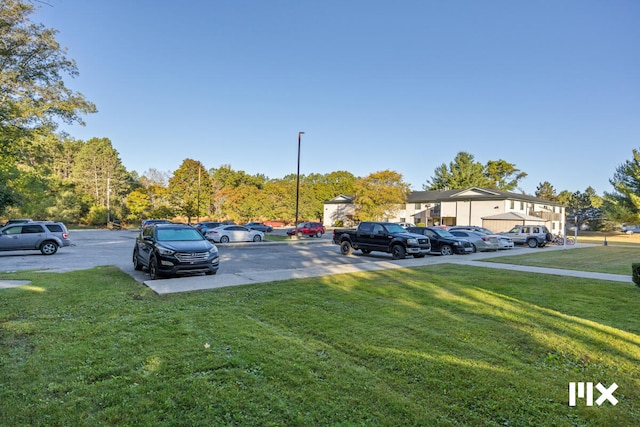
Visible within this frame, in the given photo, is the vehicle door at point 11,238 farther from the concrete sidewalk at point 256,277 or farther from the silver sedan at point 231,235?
the silver sedan at point 231,235

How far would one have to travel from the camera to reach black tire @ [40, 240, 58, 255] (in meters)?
17.3

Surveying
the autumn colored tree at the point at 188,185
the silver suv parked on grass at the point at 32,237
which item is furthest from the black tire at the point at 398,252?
the autumn colored tree at the point at 188,185

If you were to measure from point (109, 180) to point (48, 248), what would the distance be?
4887 centimetres

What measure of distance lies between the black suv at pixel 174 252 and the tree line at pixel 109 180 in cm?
917

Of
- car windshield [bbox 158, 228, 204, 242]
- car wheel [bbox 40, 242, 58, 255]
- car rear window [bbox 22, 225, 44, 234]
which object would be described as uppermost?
car windshield [bbox 158, 228, 204, 242]

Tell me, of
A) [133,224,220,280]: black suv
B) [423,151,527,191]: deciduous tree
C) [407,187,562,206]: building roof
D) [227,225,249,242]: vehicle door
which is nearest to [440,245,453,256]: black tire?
[133,224,220,280]: black suv

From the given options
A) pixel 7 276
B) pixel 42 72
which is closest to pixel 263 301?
pixel 7 276

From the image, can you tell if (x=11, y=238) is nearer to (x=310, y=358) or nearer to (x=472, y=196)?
(x=310, y=358)

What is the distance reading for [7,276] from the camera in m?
10.1

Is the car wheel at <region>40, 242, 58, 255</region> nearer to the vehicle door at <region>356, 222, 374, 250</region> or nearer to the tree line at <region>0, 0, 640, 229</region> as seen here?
the tree line at <region>0, 0, 640, 229</region>

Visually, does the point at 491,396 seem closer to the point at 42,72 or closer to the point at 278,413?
the point at 278,413

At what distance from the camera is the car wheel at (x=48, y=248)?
17.3 meters

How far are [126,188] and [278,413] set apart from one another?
74426 millimetres

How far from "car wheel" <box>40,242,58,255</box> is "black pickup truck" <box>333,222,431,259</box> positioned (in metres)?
14.3
